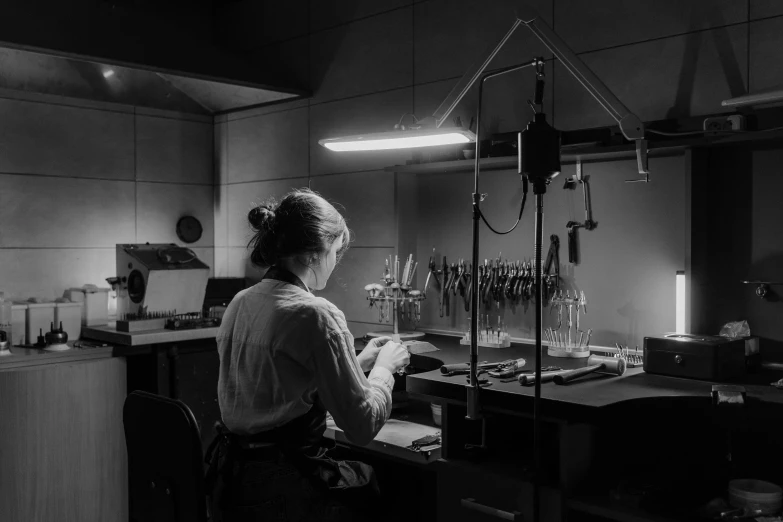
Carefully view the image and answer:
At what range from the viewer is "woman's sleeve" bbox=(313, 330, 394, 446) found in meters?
1.97

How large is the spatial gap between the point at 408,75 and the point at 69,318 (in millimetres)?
2315

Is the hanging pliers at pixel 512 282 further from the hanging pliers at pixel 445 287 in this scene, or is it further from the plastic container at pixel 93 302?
the plastic container at pixel 93 302

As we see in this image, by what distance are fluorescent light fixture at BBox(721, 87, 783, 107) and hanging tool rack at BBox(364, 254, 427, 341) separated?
162cm

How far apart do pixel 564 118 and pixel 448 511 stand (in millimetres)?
1899

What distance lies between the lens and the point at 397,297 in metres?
3.51

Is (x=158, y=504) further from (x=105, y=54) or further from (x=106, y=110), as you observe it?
(x=106, y=110)

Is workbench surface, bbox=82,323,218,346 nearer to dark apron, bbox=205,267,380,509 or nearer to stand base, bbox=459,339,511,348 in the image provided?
stand base, bbox=459,339,511,348

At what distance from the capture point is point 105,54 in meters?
3.79

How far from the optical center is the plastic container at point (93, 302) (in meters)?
4.18

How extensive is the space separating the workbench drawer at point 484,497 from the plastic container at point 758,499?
21.4 inches

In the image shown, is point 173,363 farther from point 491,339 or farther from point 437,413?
point 491,339

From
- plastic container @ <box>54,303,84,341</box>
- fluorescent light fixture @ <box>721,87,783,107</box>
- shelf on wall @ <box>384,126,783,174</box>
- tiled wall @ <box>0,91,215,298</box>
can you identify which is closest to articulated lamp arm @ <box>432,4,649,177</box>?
shelf on wall @ <box>384,126,783,174</box>

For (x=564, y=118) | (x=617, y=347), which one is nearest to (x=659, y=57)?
(x=564, y=118)

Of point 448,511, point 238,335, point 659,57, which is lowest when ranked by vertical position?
point 448,511
